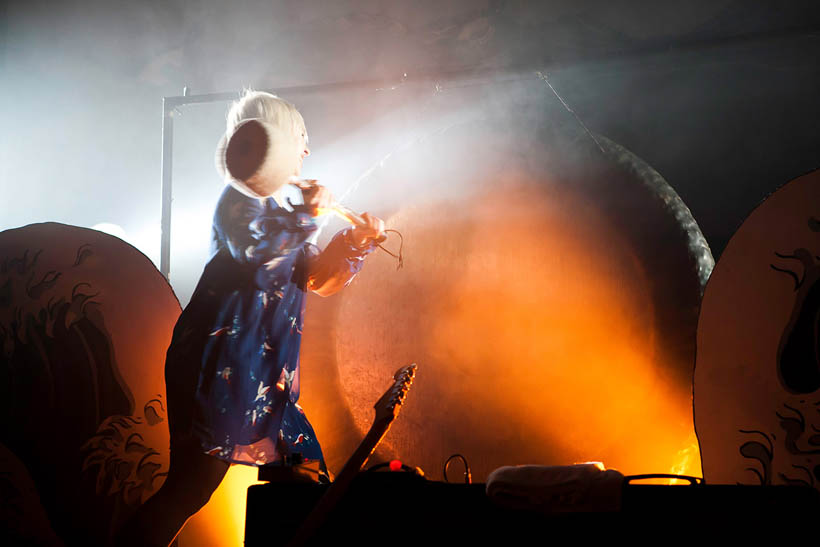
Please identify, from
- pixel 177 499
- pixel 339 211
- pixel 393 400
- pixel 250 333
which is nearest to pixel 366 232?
pixel 339 211

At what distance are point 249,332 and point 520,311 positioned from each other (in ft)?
2.42

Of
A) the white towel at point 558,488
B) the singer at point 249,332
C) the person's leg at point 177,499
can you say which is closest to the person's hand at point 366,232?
the singer at point 249,332

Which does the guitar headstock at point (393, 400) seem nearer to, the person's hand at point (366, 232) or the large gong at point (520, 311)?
the large gong at point (520, 311)

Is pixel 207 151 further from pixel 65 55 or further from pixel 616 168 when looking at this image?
pixel 616 168

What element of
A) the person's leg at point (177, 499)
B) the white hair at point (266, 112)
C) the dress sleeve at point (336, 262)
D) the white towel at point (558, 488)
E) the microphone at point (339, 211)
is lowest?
the person's leg at point (177, 499)

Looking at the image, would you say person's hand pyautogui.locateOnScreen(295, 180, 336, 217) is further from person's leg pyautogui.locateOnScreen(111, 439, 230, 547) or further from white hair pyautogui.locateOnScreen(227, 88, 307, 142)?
person's leg pyautogui.locateOnScreen(111, 439, 230, 547)

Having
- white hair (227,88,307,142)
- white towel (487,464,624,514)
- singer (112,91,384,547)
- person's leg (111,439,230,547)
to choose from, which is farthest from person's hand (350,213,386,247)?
white towel (487,464,624,514)

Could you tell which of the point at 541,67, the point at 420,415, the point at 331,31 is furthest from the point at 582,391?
the point at 331,31

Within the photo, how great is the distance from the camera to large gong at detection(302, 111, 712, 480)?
174 centimetres

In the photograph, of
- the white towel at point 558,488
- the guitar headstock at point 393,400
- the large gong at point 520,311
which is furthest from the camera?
the large gong at point 520,311

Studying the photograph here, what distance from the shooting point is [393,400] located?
1549 millimetres

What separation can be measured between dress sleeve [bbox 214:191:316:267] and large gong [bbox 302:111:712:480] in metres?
0.20

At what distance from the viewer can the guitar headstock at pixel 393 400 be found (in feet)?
4.96

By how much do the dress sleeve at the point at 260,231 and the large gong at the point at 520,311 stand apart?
0.65 feet
